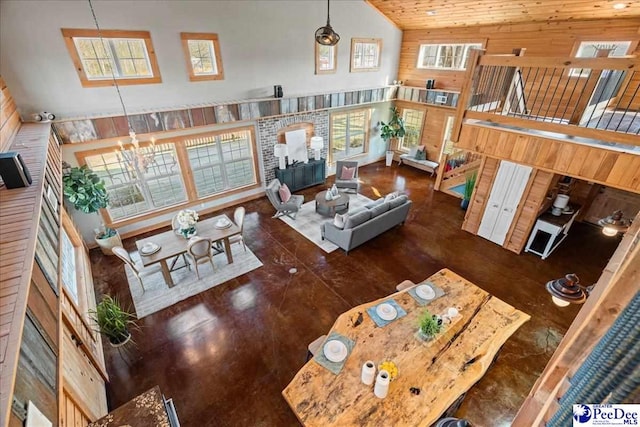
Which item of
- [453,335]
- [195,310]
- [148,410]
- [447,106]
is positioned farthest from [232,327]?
[447,106]

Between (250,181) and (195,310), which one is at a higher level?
(250,181)

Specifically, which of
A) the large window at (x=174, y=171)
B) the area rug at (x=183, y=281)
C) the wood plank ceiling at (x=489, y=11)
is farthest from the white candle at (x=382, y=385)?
the wood plank ceiling at (x=489, y=11)

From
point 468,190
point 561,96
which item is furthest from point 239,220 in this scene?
point 561,96

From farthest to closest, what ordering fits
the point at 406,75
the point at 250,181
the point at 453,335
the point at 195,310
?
the point at 406,75, the point at 250,181, the point at 195,310, the point at 453,335

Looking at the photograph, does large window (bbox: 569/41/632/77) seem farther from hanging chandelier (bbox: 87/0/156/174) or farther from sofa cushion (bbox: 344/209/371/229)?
hanging chandelier (bbox: 87/0/156/174)

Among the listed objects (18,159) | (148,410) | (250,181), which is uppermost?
(18,159)

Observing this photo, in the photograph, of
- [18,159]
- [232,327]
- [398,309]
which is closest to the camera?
[18,159]

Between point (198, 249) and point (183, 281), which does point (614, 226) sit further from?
point (183, 281)

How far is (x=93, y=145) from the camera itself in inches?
233

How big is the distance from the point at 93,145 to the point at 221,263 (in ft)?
11.6

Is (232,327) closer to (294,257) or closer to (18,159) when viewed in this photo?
(294,257)

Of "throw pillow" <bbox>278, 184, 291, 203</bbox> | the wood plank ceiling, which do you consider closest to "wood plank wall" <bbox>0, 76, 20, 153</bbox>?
"throw pillow" <bbox>278, 184, 291, 203</bbox>

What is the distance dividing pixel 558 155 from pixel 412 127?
6.68m

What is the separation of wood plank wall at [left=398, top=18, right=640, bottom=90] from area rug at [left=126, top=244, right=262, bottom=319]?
27.2 feet
